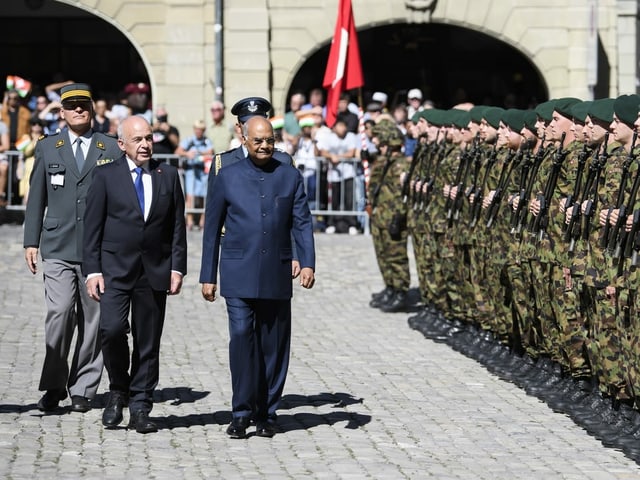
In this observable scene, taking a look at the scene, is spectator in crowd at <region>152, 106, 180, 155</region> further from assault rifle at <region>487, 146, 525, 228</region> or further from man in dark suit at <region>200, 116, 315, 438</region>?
man in dark suit at <region>200, 116, 315, 438</region>

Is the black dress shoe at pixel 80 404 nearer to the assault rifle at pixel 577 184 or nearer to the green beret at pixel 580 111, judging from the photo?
the assault rifle at pixel 577 184

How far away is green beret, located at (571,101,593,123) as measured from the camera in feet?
38.2

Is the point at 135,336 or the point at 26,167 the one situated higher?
the point at 26,167

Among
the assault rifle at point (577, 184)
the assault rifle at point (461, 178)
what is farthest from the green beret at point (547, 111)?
the assault rifle at point (461, 178)

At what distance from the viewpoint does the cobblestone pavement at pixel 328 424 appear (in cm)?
963

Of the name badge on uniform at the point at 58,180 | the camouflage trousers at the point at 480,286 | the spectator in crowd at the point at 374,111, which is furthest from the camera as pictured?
the spectator in crowd at the point at 374,111

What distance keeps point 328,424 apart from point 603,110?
8.60 feet

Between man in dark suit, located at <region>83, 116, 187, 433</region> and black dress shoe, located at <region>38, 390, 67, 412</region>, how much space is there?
2.43 ft

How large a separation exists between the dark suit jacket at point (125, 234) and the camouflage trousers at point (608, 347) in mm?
2567

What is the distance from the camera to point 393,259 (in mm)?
17719

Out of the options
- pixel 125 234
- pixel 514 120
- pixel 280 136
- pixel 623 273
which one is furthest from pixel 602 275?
pixel 280 136

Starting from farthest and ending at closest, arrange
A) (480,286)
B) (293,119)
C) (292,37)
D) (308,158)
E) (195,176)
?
(292,37) < (293,119) < (195,176) < (308,158) < (480,286)

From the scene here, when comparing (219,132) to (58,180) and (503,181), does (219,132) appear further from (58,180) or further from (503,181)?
(58,180)

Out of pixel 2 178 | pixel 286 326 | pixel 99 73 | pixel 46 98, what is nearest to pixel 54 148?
pixel 286 326
